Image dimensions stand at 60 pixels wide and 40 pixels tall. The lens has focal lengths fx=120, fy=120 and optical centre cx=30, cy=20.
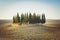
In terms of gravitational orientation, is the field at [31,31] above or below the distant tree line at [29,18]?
below

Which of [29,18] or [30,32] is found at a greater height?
[29,18]

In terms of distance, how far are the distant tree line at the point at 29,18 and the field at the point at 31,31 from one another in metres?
0.07

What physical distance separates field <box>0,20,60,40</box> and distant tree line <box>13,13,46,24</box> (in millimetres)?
71

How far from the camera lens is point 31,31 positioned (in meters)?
2.05

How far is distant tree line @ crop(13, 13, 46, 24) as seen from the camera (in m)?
2.09

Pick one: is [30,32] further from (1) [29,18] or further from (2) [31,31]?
(1) [29,18]

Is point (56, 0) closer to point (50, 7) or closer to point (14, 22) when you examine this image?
point (50, 7)

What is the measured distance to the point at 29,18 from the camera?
6.92ft

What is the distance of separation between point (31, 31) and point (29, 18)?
23 centimetres

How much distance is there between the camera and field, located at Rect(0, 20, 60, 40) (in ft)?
6.56

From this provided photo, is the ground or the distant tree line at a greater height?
the distant tree line

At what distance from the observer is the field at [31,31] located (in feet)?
6.56

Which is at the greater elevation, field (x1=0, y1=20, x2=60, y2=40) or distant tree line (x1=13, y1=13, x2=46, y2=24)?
distant tree line (x1=13, y1=13, x2=46, y2=24)

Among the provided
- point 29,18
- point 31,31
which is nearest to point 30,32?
point 31,31
